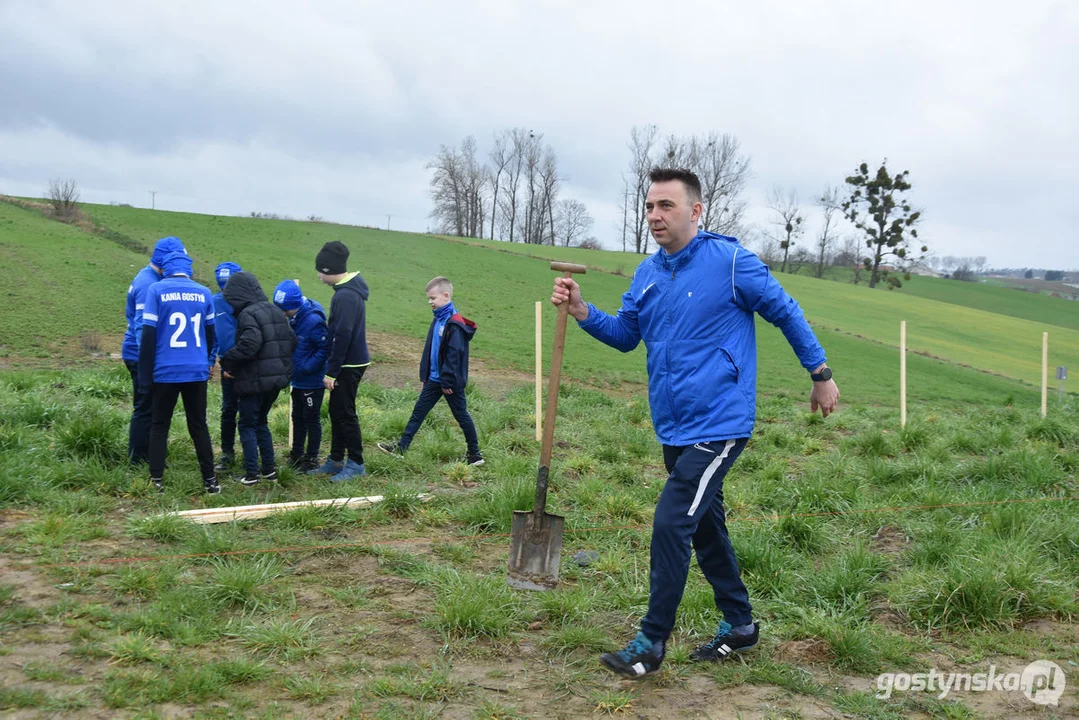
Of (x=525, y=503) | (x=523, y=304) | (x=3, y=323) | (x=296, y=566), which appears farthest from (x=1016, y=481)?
(x=523, y=304)

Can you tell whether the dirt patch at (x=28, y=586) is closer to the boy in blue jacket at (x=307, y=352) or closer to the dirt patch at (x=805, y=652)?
the boy in blue jacket at (x=307, y=352)

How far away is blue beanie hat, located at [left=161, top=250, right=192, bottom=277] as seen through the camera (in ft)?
22.1

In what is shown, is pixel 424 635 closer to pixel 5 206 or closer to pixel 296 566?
pixel 296 566

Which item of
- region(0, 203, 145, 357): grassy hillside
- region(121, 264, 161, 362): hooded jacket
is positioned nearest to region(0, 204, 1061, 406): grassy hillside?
region(0, 203, 145, 357): grassy hillside

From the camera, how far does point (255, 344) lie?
6.88 m

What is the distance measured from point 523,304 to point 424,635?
27435mm

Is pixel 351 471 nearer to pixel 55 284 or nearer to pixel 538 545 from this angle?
pixel 538 545

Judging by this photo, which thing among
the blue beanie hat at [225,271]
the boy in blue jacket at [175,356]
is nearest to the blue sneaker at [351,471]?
the boy in blue jacket at [175,356]

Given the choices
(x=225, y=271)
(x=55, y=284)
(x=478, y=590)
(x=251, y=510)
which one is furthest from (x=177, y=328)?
(x=55, y=284)

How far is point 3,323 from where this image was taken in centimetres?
1833

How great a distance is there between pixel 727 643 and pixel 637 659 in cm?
59

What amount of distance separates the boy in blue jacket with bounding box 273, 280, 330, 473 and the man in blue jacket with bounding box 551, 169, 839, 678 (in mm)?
4228

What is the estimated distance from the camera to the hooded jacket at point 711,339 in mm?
3924

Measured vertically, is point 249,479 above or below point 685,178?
below
